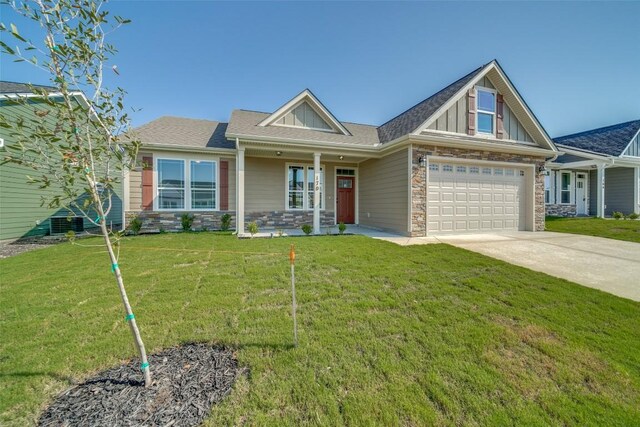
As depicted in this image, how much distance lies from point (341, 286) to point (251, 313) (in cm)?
158

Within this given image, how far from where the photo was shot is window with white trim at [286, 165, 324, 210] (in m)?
11.4

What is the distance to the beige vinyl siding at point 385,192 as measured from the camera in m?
9.10

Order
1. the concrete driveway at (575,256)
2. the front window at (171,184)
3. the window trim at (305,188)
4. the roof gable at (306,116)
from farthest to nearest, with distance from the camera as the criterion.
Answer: the window trim at (305,188)
the roof gable at (306,116)
the front window at (171,184)
the concrete driveway at (575,256)

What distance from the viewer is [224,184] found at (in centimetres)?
1055

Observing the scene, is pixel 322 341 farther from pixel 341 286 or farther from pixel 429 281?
pixel 429 281

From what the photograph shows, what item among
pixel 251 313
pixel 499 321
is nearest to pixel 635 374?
pixel 499 321

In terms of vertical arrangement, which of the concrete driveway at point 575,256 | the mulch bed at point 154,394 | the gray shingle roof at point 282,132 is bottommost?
the mulch bed at point 154,394

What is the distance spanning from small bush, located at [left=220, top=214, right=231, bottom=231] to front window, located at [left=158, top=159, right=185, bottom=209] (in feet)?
5.49

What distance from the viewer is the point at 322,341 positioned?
278 centimetres

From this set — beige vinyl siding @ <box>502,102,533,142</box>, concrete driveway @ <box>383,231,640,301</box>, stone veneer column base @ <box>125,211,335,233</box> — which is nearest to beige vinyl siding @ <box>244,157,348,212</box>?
stone veneer column base @ <box>125,211,335,233</box>

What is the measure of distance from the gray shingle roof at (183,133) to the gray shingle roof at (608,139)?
68.2ft

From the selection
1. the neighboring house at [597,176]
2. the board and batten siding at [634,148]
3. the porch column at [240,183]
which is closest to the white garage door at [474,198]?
the porch column at [240,183]

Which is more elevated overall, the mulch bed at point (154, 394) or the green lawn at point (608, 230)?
the green lawn at point (608, 230)

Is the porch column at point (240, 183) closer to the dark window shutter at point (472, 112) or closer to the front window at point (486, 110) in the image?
the dark window shutter at point (472, 112)
